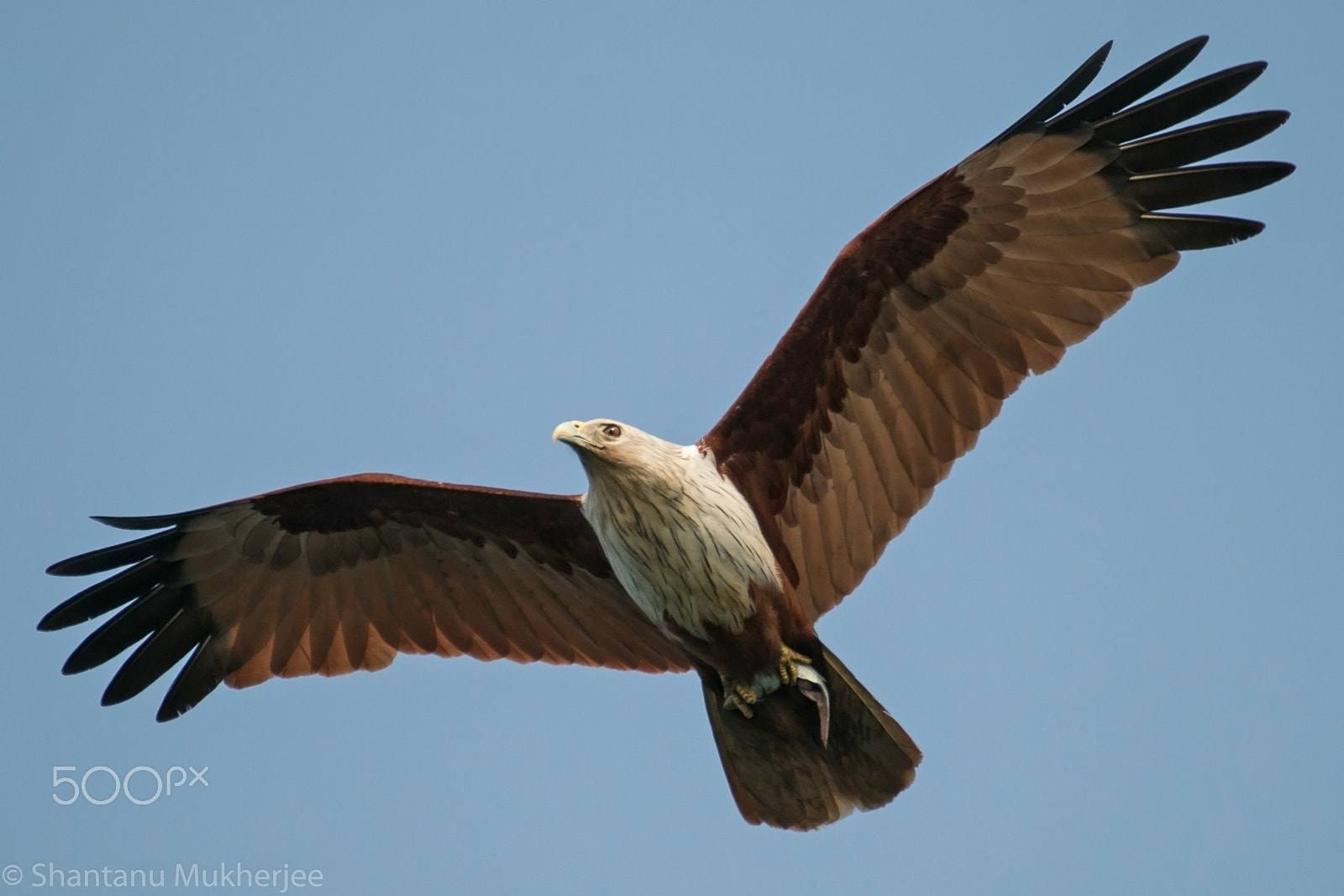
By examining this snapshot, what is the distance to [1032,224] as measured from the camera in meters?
9.42

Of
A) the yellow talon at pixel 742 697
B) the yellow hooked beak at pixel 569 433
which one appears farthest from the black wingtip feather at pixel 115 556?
the yellow talon at pixel 742 697

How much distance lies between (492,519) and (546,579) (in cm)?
54

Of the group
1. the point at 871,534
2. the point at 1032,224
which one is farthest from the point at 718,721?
the point at 1032,224

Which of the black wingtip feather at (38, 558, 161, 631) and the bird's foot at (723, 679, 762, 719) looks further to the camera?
the black wingtip feather at (38, 558, 161, 631)

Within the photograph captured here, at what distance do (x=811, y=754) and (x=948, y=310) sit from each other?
2674 mm

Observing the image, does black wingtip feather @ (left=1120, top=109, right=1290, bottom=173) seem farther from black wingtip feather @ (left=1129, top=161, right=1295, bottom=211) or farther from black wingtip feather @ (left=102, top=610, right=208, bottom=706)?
black wingtip feather @ (left=102, top=610, right=208, bottom=706)

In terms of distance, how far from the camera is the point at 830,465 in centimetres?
964

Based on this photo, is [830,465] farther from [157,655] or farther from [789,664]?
[157,655]

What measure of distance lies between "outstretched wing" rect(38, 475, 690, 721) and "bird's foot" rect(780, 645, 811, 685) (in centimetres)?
108

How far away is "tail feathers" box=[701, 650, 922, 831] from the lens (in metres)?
9.08

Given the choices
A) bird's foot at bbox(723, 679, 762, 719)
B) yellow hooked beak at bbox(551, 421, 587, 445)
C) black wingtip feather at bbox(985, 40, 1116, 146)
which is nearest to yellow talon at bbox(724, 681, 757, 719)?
bird's foot at bbox(723, 679, 762, 719)

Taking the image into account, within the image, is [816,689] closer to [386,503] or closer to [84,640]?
[386,503]

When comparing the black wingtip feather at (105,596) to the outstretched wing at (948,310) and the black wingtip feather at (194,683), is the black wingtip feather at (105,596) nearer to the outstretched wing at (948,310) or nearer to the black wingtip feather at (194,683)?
the black wingtip feather at (194,683)

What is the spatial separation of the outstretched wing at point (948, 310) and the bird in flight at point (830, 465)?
12mm
